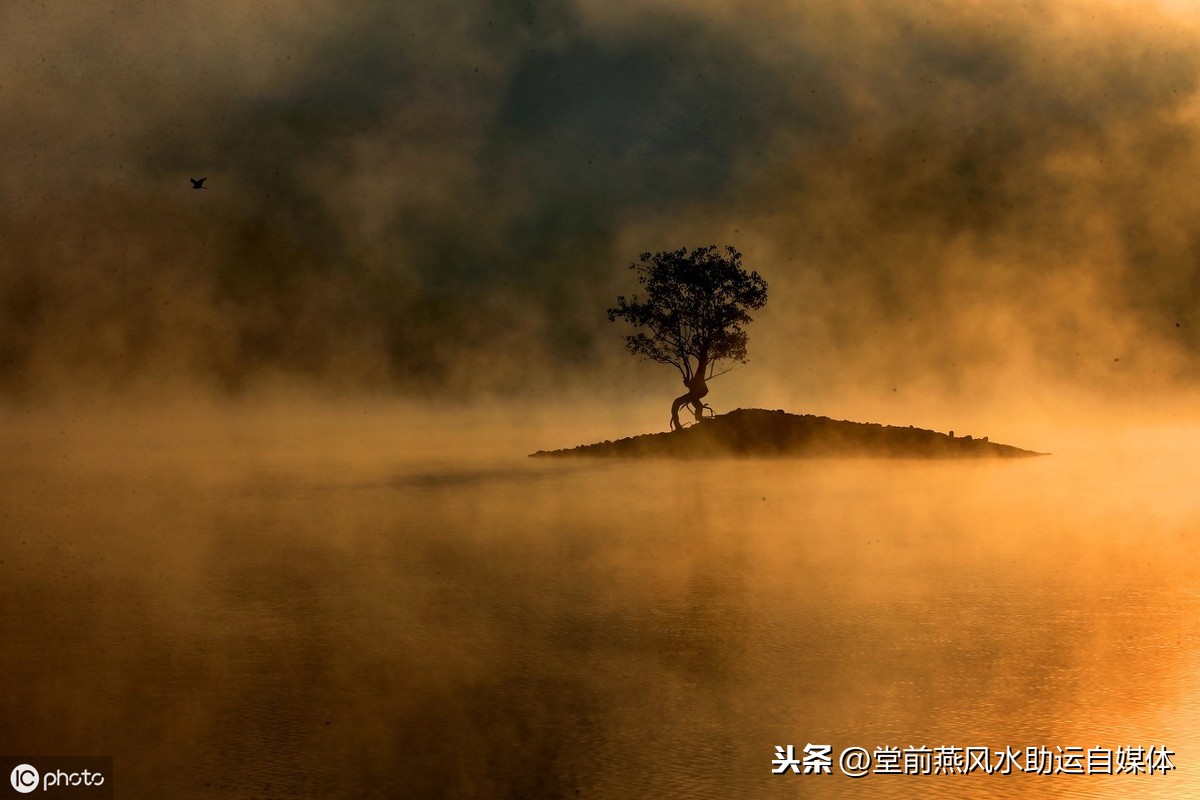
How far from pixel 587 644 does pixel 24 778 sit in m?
7.09

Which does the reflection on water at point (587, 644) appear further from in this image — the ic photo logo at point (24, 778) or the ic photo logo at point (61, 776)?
the ic photo logo at point (24, 778)

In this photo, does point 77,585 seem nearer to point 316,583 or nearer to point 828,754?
point 316,583

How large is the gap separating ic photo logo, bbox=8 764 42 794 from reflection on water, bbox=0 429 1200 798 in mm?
603

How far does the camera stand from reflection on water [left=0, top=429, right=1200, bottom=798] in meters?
10.7

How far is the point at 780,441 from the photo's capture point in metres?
57.2

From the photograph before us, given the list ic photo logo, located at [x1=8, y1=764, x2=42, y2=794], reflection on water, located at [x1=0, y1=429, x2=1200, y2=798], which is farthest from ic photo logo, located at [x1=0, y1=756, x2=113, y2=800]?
reflection on water, located at [x1=0, y1=429, x2=1200, y2=798]

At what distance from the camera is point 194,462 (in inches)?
2076

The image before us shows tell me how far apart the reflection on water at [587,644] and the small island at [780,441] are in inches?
905

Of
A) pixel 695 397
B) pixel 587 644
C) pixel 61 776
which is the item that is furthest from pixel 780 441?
pixel 61 776

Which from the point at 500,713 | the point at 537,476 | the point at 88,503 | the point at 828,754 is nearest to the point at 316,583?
the point at 500,713

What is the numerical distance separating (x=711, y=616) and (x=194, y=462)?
40867mm

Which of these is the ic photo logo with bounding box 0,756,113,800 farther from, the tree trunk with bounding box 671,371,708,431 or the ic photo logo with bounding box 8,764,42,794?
the tree trunk with bounding box 671,371,708,431

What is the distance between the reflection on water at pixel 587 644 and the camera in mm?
10719

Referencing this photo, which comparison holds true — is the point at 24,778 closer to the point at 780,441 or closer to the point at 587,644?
the point at 587,644
